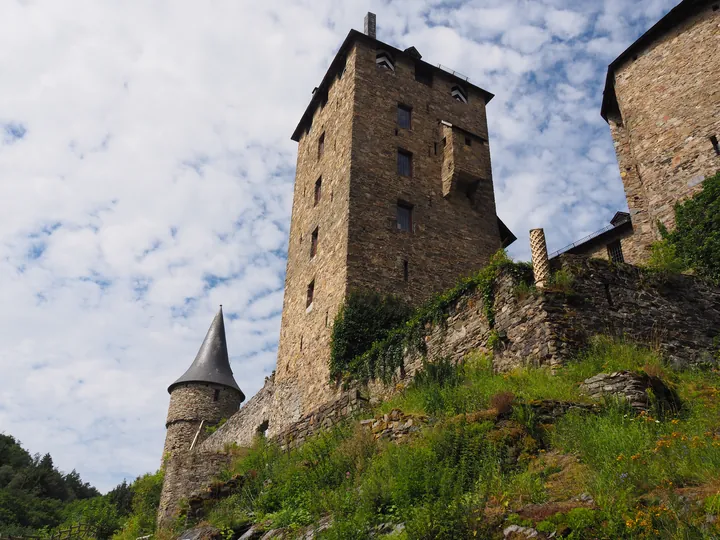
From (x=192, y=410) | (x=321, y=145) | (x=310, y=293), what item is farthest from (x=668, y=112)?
(x=192, y=410)

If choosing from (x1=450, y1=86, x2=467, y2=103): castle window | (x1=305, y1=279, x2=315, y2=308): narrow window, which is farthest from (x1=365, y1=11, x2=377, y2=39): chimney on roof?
(x1=305, y1=279, x2=315, y2=308): narrow window

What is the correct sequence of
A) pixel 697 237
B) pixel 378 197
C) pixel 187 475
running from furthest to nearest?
1. pixel 378 197
2. pixel 187 475
3. pixel 697 237

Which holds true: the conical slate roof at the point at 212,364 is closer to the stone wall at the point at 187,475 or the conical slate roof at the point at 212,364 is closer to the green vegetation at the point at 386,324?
the stone wall at the point at 187,475

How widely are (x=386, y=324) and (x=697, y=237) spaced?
788 cm

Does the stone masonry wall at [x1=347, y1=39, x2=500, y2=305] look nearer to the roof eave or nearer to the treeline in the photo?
the roof eave

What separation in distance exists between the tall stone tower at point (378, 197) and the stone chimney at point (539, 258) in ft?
23.7

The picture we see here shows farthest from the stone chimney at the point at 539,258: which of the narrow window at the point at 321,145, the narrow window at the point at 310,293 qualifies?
the narrow window at the point at 321,145

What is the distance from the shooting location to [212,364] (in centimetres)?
3438

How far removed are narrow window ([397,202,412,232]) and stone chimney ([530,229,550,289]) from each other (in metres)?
8.53

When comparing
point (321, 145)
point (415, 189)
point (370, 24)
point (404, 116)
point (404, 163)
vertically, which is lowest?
point (415, 189)

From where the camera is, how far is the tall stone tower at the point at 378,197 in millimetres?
18734

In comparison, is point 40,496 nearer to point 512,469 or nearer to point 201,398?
point 201,398

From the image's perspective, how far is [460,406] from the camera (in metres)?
9.31

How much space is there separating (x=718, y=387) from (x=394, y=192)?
41.0 feet
